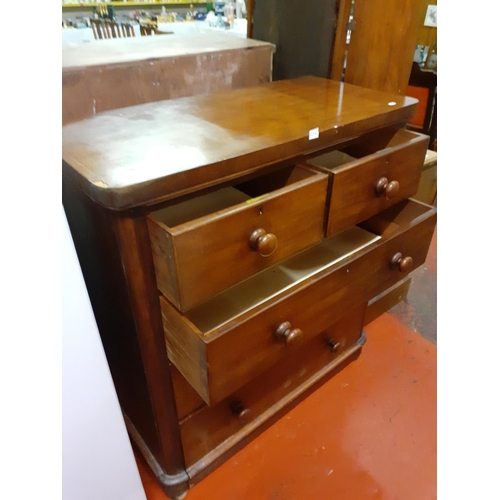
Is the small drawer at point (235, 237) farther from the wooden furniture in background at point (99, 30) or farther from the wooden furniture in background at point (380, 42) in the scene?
the wooden furniture in background at point (99, 30)

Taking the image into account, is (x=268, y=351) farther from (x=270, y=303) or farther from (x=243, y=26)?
(x=243, y=26)

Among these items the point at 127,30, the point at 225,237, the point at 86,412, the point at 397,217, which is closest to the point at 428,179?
the point at 397,217

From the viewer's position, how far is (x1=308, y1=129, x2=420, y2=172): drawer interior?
3.10 ft

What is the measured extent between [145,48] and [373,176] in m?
0.65

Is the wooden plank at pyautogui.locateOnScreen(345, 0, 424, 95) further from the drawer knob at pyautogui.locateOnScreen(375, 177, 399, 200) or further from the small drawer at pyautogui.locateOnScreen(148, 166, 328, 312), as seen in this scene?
the small drawer at pyautogui.locateOnScreen(148, 166, 328, 312)

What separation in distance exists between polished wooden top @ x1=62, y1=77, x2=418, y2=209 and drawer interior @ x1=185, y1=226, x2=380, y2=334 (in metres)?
0.26

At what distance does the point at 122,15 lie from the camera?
11.4 feet

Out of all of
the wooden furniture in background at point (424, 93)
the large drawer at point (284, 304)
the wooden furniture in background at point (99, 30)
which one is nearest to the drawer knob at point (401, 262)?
the large drawer at point (284, 304)

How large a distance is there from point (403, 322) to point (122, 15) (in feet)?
11.2

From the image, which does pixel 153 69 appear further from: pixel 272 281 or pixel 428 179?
pixel 428 179

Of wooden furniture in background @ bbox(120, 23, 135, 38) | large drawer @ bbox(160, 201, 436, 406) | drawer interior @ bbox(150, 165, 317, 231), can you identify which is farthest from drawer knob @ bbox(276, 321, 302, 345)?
wooden furniture in background @ bbox(120, 23, 135, 38)

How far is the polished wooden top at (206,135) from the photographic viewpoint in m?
0.59

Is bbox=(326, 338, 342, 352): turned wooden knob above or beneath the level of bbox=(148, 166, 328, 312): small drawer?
beneath
